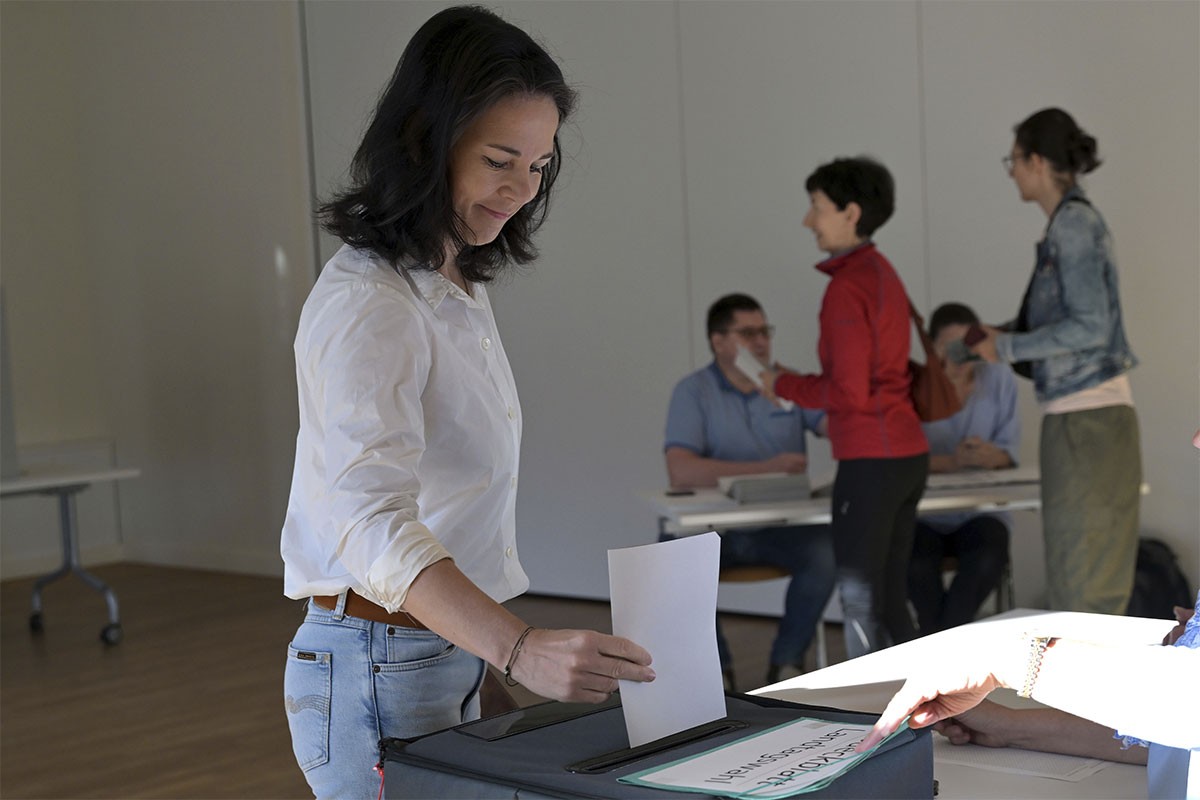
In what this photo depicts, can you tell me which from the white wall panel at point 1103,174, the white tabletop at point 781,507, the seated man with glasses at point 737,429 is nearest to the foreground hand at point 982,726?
the white tabletop at point 781,507

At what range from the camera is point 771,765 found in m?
1.11

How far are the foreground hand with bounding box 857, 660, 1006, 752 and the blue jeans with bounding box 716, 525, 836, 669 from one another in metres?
3.13

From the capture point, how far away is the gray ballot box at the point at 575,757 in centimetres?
109

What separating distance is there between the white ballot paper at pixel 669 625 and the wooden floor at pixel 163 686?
273 centimetres

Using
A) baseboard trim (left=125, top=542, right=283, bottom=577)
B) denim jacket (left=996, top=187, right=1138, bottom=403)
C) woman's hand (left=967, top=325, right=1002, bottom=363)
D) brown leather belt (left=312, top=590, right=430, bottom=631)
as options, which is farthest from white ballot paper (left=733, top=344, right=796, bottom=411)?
baseboard trim (left=125, top=542, right=283, bottom=577)

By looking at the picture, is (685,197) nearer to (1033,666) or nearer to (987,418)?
(987,418)

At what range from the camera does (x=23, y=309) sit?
806 centimetres

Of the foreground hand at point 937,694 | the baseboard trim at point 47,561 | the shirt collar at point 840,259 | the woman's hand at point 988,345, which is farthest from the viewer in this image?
the baseboard trim at point 47,561

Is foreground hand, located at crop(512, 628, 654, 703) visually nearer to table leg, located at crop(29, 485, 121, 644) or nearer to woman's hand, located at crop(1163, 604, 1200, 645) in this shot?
woman's hand, located at crop(1163, 604, 1200, 645)

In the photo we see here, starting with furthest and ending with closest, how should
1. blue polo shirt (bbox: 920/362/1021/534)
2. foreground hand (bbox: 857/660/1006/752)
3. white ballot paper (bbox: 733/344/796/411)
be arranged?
blue polo shirt (bbox: 920/362/1021/534) → white ballot paper (bbox: 733/344/796/411) → foreground hand (bbox: 857/660/1006/752)

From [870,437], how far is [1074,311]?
0.70 m

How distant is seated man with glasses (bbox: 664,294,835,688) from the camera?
14.8ft

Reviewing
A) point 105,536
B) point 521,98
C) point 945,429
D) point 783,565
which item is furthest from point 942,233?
point 105,536

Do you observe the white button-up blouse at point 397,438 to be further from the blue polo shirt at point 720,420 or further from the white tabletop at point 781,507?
the blue polo shirt at point 720,420
